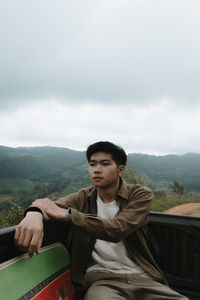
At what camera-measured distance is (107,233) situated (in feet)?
4.89

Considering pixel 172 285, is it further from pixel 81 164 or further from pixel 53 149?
pixel 53 149

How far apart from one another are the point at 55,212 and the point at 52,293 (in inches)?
18.9

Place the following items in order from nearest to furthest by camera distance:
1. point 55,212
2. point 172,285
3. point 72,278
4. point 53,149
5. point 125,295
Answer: point 55,212
point 125,295
point 72,278
point 172,285
point 53,149

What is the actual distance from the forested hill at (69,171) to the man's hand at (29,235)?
2524 inches

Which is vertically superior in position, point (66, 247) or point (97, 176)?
point (97, 176)

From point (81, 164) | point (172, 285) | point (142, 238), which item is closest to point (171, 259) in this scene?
point (172, 285)

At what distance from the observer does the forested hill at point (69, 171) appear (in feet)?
252

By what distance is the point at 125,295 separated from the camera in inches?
63.1

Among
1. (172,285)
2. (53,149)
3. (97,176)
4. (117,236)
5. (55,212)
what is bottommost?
(172,285)

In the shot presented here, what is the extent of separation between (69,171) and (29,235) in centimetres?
10728

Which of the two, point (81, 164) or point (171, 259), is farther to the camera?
point (81, 164)

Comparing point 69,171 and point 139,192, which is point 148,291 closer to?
point 139,192

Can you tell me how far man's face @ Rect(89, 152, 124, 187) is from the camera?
6.16ft

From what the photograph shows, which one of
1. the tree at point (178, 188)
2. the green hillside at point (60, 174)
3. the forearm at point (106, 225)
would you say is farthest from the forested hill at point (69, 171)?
the forearm at point (106, 225)
